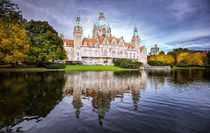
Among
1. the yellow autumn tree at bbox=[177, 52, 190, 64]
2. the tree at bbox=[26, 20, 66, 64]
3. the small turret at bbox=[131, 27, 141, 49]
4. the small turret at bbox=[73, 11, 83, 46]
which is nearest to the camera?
the tree at bbox=[26, 20, 66, 64]

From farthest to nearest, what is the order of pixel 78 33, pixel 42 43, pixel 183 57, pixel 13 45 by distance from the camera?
pixel 183 57, pixel 78 33, pixel 42 43, pixel 13 45

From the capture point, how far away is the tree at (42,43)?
125ft

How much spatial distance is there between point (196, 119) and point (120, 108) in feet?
12.6

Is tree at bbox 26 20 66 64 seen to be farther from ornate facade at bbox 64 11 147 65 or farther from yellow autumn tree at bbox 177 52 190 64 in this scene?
yellow autumn tree at bbox 177 52 190 64

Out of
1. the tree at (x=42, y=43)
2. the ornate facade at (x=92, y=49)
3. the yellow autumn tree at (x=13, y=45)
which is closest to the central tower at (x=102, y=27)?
the ornate facade at (x=92, y=49)

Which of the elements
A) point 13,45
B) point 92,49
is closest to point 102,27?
point 92,49

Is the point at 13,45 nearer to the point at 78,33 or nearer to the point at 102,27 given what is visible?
the point at 78,33

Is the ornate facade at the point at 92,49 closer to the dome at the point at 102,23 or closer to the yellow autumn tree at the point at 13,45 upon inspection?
the dome at the point at 102,23

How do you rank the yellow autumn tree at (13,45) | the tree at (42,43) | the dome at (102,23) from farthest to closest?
the dome at (102,23) < the tree at (42,43) < the yellow autumn tree at (13,45)

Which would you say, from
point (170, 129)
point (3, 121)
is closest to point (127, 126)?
point (170, 129)

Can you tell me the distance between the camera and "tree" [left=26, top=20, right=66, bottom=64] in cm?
3797

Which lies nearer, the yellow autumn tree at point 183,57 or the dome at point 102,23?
the dome at point 102,23

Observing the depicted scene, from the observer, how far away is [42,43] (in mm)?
38969

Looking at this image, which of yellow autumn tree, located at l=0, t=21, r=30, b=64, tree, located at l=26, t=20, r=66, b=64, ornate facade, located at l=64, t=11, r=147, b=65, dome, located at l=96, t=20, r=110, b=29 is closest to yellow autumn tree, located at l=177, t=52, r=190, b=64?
ornate facade, located at l=64, t=11, r=147, b=65
